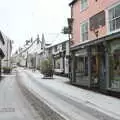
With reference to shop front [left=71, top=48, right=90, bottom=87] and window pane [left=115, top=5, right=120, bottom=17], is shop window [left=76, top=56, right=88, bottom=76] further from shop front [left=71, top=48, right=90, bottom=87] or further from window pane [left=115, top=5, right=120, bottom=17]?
window pane [left=115, top=5, right=120, bottom=17]

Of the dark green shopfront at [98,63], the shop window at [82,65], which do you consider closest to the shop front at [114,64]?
the dark green shopfront at [98,63]

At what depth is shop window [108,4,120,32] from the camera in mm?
24719

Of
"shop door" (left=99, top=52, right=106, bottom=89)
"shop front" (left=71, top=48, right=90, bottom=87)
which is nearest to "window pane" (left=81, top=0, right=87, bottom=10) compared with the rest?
"shop front" (left=71, top=48, right=90, bottom=87)

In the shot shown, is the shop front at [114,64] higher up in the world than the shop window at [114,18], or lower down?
lower down

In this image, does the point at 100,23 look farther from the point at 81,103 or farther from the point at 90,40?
the point at 81,103

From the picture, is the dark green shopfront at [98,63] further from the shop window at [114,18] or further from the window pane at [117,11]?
the window pane at [117,11]

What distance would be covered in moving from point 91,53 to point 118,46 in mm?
6184

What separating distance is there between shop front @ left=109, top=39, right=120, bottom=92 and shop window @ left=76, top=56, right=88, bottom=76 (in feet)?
20.7

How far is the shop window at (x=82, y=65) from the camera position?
103 ft

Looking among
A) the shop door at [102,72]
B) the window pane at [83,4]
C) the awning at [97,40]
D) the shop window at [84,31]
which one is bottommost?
the shop door at [102,72]

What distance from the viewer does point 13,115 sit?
604 inches

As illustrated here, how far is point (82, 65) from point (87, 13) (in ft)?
15.1

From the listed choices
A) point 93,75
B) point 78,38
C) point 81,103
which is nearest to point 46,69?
point 78,38

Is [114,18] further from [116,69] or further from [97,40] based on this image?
[116,69]
